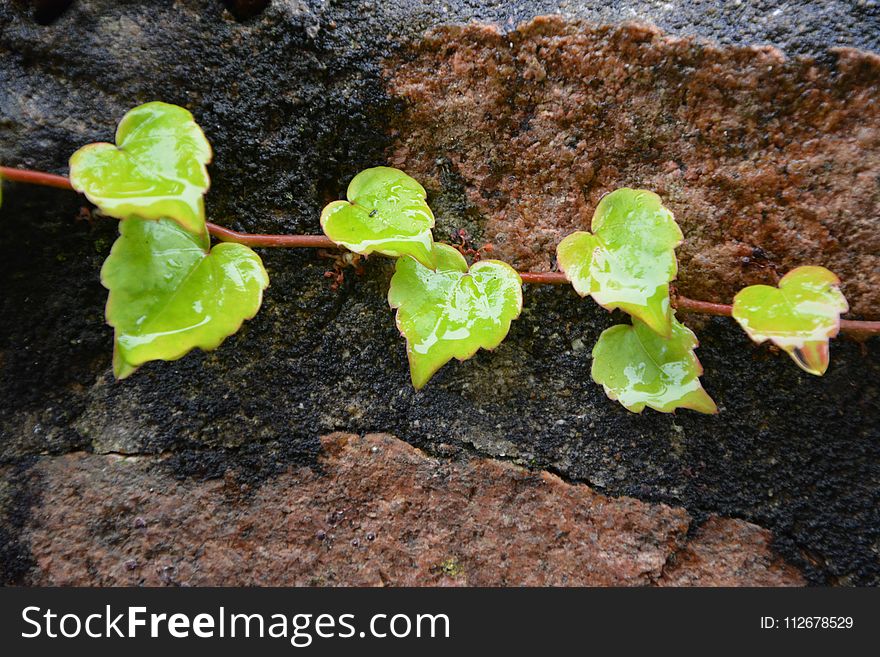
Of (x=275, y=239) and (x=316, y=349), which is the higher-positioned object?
(x=275, y=239)

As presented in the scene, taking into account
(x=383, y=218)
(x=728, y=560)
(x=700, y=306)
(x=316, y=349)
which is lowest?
(x=728, y=560)

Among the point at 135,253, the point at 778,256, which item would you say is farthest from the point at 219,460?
the point at 778,256

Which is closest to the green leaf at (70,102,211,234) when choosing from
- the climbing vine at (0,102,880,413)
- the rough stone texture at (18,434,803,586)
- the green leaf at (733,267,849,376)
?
the climbing vine at (0,102,880,413)

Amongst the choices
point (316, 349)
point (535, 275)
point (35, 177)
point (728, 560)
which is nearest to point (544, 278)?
point (535, 275)

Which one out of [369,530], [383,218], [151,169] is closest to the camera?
[151,169]

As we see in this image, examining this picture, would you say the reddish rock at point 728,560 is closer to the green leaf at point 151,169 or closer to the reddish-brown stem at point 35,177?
the green leaf at point 151,169

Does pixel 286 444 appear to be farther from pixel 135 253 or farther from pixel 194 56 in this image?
pixel 194 56

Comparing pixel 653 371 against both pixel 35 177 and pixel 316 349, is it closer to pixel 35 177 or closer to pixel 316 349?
pixel 316 349
